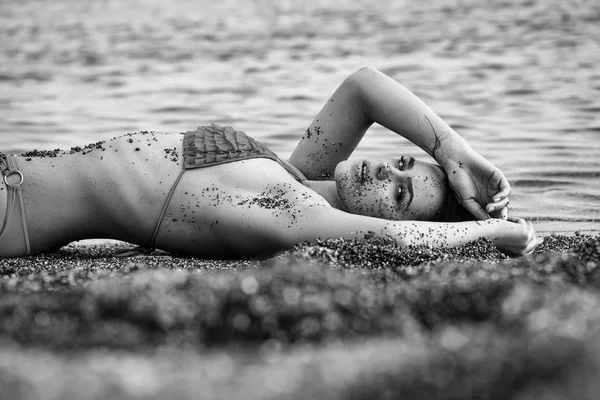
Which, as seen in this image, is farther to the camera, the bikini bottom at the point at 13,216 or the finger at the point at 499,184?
the finger at the point at 499,184

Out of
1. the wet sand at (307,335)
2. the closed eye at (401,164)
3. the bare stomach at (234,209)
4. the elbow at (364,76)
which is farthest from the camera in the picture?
the elbow at (364,76)

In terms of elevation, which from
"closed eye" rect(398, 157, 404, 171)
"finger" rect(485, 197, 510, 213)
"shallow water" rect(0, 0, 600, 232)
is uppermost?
"closed eye" rect(398, 157, 404, 171)

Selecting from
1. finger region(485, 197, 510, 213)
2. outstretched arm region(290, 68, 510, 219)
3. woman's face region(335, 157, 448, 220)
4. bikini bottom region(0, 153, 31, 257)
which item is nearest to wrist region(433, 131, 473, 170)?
outstretched arm region(290, 68, 510, 219)

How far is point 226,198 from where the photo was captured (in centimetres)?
317

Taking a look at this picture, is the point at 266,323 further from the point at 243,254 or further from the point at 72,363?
the point at 243,254

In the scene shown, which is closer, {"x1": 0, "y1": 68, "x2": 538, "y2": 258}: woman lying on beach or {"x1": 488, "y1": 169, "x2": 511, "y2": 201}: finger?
{"x1": 0, "y1": 68, "x2": 538, "y2": 258}: woman lying on beach

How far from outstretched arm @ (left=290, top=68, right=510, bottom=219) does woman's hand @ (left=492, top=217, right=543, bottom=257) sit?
0.32ft

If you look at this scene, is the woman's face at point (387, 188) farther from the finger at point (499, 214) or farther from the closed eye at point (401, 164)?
the finger at point (499, 214)

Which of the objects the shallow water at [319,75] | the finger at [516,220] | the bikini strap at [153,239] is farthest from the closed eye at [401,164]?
the shallow water at [319,75]

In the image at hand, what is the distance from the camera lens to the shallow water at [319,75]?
5.78 meters

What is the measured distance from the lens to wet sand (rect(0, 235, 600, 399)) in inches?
54.7

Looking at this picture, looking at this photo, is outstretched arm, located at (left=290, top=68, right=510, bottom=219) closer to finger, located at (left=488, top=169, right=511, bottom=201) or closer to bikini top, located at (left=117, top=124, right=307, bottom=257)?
finger, located at (left=488, top=169, right=511, bottom=201)

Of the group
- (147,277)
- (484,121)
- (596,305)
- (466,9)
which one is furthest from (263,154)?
(466,9)

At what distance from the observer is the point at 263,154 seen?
3365mm
